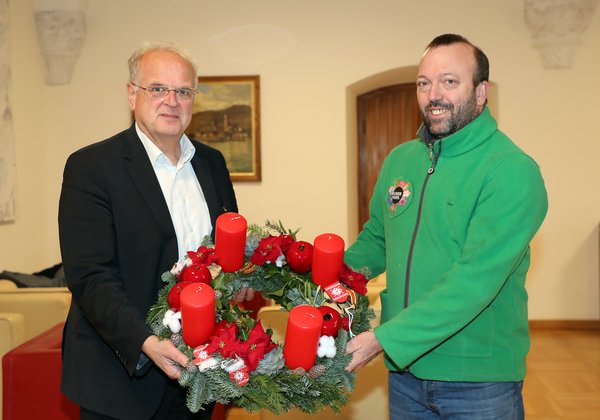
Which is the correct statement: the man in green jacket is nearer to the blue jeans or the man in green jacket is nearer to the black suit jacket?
the blue jeans

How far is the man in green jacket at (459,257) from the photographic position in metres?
1.76

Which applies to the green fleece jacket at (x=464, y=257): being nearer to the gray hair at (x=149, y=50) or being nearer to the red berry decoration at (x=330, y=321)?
the red berry decoration at (x=330, y=321)

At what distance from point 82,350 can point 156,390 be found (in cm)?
24

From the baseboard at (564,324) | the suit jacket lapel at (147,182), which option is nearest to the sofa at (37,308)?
the suit jacket lapel at (147,182)

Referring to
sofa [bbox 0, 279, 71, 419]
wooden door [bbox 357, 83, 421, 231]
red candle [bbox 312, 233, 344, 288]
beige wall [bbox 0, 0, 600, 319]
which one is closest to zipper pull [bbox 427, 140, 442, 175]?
red candle [bbox 312, 233, 344, 288]

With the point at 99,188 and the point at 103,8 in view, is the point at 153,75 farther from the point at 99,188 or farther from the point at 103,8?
the point at 103,8

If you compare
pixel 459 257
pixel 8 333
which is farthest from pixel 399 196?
pixel 8 333

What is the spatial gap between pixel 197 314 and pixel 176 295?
0.13 metres

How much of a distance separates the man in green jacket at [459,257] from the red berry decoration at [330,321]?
0.26 feet

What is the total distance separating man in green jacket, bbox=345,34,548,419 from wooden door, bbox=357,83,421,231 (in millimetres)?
5443

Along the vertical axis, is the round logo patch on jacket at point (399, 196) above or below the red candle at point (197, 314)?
above

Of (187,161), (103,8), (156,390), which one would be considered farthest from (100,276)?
(103,8)

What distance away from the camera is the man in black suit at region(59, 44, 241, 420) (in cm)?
178

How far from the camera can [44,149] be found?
21.8 ft
